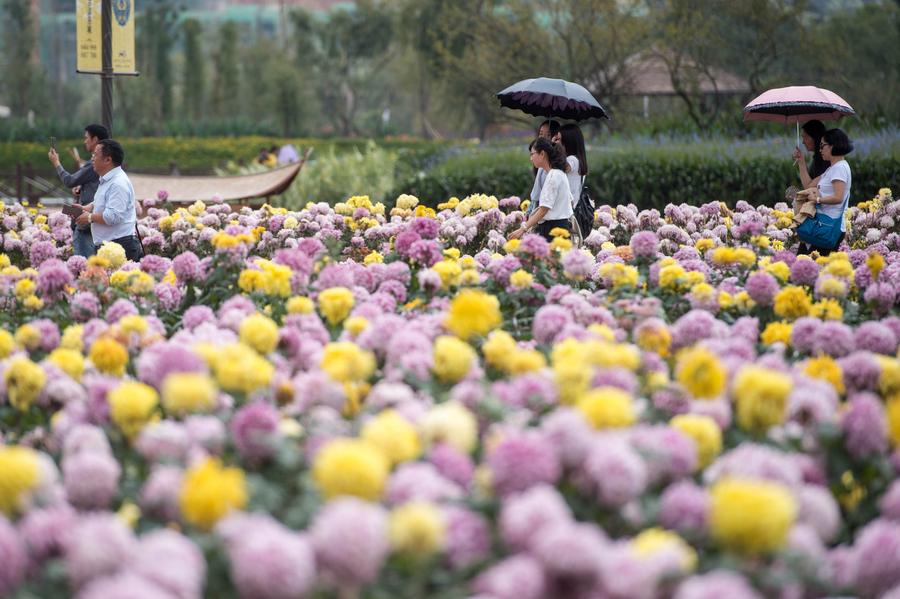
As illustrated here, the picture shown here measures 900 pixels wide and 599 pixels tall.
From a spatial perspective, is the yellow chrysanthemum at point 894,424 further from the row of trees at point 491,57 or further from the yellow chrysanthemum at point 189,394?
the row of trees at point 491,57

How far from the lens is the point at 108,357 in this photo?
2545 mm

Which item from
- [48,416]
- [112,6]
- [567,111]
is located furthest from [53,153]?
[48,416]

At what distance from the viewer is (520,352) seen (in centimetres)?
258

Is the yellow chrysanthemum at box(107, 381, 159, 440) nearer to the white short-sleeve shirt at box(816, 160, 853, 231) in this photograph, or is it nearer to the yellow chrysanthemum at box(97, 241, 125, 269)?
the yellow chrysanthemum at box(97, 241, 125, 269)

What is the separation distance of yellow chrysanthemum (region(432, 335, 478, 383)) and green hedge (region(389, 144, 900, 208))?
8503 millimetres

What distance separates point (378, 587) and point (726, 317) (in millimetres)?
2260

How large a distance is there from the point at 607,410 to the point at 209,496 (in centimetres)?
72

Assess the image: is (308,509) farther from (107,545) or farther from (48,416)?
(48,416)

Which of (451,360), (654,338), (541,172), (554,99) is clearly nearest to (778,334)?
(654,338)

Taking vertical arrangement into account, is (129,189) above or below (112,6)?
below

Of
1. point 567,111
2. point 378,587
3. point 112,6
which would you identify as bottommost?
point 378,587

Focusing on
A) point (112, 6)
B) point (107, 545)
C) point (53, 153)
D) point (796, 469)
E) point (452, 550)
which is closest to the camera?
point (107, 545)

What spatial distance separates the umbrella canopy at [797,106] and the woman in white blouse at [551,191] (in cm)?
270

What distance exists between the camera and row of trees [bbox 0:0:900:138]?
776 inches
